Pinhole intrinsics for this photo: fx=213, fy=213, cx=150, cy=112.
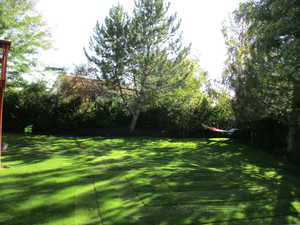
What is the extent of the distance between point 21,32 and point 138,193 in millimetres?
10371

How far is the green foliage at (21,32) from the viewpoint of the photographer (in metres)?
10.1

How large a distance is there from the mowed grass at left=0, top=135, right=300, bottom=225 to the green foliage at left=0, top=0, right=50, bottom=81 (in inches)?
212

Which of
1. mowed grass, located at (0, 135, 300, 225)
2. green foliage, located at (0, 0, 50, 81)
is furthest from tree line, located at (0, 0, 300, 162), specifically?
mowed grass, located at (0, 135, 300, 225)

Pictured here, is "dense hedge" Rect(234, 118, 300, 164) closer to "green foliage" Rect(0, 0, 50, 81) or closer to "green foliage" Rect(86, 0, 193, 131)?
"green foliage" Rect(86, 0, 193, 131)

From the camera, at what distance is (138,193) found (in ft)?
14.0

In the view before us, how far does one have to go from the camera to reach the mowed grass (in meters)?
3.30

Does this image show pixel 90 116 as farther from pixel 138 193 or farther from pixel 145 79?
pixel 138 193

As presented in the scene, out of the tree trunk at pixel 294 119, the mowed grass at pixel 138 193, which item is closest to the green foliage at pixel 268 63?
the tree trunk at pixel 294 119

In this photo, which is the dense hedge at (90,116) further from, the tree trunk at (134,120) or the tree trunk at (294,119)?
the tree trunk at (294,119)

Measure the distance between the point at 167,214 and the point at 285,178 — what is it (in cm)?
477

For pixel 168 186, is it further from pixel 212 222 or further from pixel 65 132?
pixel 65 132

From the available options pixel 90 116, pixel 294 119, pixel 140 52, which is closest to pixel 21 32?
pixel 90 116

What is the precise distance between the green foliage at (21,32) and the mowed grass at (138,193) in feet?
17.7

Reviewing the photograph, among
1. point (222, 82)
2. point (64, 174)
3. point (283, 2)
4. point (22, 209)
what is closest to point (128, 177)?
point (64, 174)
